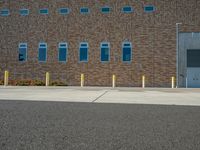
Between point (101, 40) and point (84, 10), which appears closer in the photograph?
point (101, 40)

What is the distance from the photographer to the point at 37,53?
82.0 ft

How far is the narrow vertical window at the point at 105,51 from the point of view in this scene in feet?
78.3

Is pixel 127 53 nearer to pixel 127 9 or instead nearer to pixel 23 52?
pixel 127 9

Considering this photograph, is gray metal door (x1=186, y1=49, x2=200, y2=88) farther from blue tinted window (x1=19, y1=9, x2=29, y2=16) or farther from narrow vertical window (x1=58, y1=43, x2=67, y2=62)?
blue tinted window (x1=19, y1=9, x2=29, y2=16)

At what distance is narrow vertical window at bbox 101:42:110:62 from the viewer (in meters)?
23.9

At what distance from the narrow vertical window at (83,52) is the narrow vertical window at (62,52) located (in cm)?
167

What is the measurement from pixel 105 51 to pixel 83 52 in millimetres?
2362

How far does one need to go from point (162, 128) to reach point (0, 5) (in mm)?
26915

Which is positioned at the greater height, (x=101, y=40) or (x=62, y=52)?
(x=101, y=40)

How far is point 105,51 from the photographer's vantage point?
78.5 feet

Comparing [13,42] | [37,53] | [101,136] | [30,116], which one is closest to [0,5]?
[13,42]

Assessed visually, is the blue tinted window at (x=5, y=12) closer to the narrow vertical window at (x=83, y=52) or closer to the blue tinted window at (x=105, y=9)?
the narrow vertical window at (x=83, y=52)

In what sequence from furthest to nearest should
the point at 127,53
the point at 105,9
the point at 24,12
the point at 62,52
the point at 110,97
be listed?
the point at 24,12
the point at 62,52
the point at 105,9
the point at 127,53
the point at 110,97

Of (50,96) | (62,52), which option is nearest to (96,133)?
(50,96)
